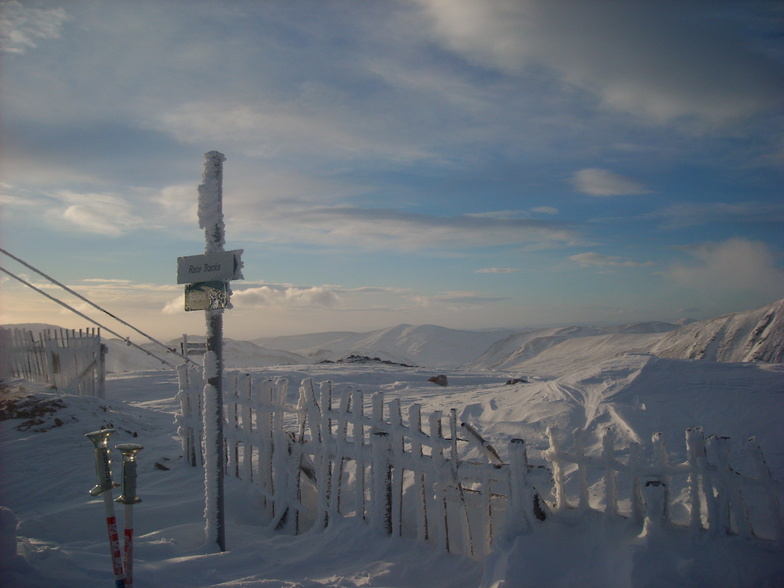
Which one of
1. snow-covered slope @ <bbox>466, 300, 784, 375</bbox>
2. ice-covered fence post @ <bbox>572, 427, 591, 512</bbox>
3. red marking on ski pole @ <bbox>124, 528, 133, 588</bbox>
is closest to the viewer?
red marking on ski pole @ <bbox>124, 528, 133, 588</bbox>

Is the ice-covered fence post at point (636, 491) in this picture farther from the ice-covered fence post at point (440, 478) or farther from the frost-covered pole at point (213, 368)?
the frost-covered pole at point (213, 368)

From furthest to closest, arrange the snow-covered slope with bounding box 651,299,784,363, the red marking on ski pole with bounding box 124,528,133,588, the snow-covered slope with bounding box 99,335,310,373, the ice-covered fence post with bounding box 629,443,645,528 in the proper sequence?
the snow-covered slope with bounding box 99,335,310,373 → the snow-covered slope with bounding box 651,299,784,363 → the ice-covered fence post with bounding box 629,443,645,528 → the red marking on ski pole with bounding box 124,528,133,588

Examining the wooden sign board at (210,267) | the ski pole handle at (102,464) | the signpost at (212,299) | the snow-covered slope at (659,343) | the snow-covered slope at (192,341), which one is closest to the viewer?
the ski pole handle at (102,464)

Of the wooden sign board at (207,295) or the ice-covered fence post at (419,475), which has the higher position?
the wooden sign board at (207,295)

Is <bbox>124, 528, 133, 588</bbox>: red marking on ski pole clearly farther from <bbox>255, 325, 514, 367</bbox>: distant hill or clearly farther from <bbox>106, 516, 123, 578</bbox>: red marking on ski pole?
<bbox>255, 325, 514, 367</bbox>: distant hill

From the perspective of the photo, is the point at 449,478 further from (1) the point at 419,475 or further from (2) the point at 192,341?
(2) the point at 192,341

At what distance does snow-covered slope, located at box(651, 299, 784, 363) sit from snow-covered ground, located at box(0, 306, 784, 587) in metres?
11.0

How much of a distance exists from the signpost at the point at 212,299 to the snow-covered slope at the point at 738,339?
54.2 ft

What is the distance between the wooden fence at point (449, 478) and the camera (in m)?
3.84

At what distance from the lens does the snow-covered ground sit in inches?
143

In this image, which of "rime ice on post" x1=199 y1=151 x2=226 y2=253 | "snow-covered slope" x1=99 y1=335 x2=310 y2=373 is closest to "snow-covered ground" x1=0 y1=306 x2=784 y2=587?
"rime ice on post" x1=199 y1=151 x2=226 y2=253

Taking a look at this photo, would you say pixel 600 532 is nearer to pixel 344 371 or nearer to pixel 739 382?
pixel 739 382

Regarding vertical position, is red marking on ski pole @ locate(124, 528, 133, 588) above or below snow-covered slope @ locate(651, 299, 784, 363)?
below

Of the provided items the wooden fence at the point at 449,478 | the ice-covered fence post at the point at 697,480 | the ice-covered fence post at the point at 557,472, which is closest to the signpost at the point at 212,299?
the wooden fence at the point at 449,478
